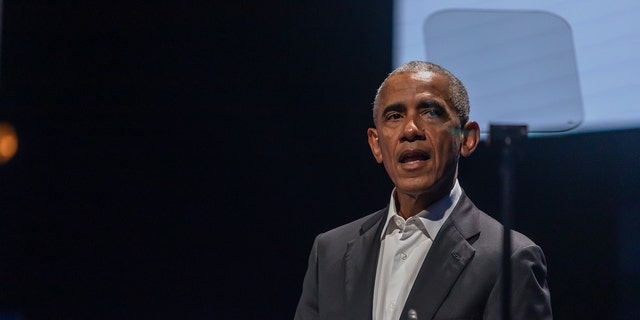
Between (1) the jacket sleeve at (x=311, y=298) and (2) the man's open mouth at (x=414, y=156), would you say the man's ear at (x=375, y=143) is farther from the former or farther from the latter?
(1) the jacket sleeve at (x=311, y=298)

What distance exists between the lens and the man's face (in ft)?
6.01

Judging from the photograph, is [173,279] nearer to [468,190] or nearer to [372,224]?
[468,190]

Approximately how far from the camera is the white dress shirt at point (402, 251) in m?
1.81

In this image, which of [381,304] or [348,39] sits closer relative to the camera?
[381,304]

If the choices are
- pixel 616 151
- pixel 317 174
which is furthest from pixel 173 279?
pixel 616 151

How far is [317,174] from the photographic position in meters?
3.35

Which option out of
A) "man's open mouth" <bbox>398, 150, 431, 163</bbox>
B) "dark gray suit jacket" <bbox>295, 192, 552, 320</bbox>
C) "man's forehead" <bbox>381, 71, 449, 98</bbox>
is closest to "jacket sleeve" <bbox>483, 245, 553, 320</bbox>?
"dark gray suit jacket" <bbox>295, 192, 552, 320</bbox>

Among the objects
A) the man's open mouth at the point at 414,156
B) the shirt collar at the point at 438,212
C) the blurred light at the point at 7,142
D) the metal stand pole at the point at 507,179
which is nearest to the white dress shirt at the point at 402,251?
the shirt collar at the point at 438,212

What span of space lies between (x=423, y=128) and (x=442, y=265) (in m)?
0.32

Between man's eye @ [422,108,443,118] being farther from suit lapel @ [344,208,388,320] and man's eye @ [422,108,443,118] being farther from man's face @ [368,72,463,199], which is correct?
suit lapel @ [344,208,388,320]

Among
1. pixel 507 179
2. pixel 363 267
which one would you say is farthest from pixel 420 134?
pixel 507 179

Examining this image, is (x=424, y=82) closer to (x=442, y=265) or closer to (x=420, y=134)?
(x=420, y=134)

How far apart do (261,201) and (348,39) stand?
2.60 feet

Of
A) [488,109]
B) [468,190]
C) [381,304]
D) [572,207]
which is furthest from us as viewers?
[468,190]
